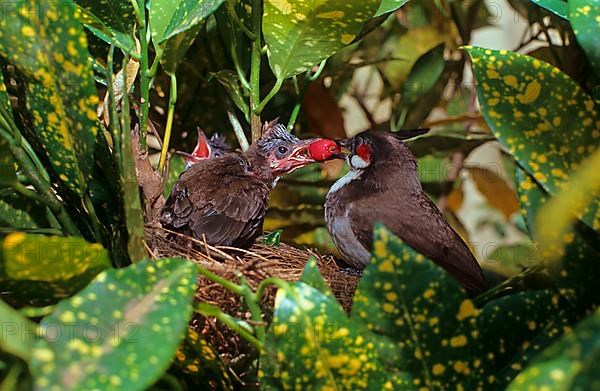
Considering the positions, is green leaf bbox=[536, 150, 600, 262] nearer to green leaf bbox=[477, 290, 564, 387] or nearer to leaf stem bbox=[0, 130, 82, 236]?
green leaf bbox=[477, 290, 564, 387]

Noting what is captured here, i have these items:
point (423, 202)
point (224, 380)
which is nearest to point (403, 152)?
point (423, 202)

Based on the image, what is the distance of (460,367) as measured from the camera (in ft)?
1.84

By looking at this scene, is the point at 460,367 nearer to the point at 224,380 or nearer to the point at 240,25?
the point at 224,380

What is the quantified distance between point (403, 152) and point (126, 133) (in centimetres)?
60

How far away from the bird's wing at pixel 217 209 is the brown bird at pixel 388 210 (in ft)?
0.40

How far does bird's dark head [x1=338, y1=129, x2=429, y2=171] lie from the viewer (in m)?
1.11

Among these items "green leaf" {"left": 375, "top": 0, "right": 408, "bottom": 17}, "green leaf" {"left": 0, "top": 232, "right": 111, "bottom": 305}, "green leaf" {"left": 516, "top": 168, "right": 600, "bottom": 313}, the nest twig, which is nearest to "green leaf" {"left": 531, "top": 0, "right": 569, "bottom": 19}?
"green leaf" {"left": 375, "top": 0, "right": 408, "bottom": 17}

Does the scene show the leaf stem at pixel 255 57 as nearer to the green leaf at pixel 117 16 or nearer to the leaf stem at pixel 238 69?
the leaf stem at pixel 238 69

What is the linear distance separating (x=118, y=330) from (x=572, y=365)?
0.26 m

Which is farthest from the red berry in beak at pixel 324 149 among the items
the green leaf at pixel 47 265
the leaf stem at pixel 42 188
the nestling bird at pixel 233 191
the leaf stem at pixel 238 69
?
the green leaf at pixel 47 265

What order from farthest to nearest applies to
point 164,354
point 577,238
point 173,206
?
point 173,206, point 577,238, point 164,354

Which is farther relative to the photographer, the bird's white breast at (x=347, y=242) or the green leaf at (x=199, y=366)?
the bird's white breast at (x=347, y=242)

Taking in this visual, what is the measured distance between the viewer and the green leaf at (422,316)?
0.53m

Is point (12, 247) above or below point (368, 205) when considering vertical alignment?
above
